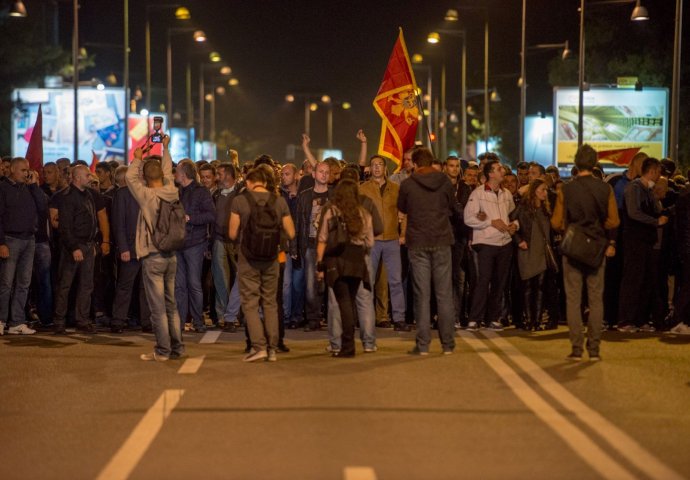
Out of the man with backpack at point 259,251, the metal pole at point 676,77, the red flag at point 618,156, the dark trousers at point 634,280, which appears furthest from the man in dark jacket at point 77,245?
the red flag at point 618,156

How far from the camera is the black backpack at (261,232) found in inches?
503

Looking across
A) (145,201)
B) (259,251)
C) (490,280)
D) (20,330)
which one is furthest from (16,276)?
(490,280)

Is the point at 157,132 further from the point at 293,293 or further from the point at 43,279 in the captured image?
the point at 293,293

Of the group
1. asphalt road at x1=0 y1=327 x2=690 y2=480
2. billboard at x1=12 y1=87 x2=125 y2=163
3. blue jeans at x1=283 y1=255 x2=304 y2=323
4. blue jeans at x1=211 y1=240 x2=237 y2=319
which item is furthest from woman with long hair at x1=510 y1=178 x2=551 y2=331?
billboard at x1=12 y1=87 x2=125 y2=163

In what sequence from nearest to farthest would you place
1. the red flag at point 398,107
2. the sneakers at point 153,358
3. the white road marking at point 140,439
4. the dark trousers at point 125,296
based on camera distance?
the white road marking at point 140,439 < the sneakers at point 153,358 < the dark trousers at point 125,296 < the red flag at point 398,107

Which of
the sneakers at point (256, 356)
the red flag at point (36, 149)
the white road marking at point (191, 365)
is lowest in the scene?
the white road marking at point (191, 365)

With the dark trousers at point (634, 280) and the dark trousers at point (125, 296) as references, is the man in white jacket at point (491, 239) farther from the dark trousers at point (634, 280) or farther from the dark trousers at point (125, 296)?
the dark trousers at point (125, 296)

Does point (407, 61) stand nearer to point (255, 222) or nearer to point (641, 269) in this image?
point (641, 269)

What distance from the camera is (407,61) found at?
20047mm

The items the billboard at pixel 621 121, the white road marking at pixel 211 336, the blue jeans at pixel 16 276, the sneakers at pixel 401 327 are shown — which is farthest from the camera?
the billboard at pixel 621 121

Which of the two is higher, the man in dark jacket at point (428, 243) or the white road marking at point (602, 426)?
the man in dark jacket at point (428, 243)

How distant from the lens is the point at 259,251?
41.9ft

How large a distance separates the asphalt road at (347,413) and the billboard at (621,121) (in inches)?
1158

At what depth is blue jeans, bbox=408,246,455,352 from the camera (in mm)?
13586
